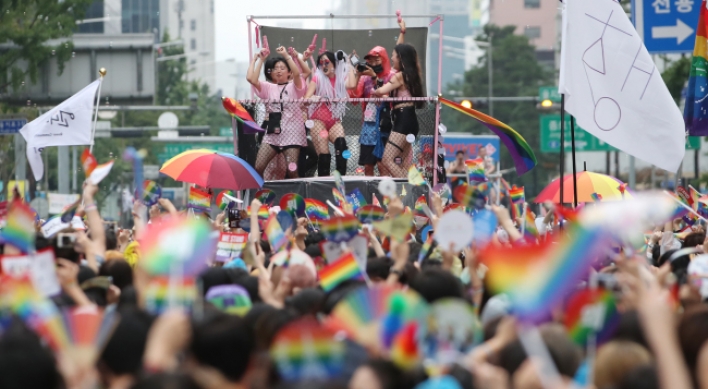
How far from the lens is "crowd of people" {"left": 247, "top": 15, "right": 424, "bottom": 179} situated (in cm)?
1264

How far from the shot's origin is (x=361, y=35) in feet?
49.9

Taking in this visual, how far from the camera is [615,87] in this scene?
359 inches

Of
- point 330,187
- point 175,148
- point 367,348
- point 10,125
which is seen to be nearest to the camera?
point 367,348

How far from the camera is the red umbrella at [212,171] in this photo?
38.0 ft

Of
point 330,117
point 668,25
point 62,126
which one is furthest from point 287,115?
point 668,25

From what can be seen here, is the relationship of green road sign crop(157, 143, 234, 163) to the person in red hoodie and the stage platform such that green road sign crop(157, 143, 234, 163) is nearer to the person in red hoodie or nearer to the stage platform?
the person in red hoodie

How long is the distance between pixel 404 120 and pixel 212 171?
2.30 metres

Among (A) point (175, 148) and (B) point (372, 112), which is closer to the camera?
(B) point (372, 112)

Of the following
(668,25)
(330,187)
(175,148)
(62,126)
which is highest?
(668,25)

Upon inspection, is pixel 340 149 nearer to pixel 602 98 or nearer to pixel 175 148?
pixel 602 98

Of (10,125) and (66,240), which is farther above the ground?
(66,240)

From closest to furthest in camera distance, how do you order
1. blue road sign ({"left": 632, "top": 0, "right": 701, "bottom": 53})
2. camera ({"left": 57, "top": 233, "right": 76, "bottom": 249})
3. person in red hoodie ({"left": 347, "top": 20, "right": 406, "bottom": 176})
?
camera ({"left": 57, "top": 233, "right": 76, "bottom": 249}) → person in red hoodie ({"left": 347, "top": 20, "right": 406, "bottom": 176}) → blue road sign ({"left": 632, "top": 0, "right": 701, "bottom": 53})

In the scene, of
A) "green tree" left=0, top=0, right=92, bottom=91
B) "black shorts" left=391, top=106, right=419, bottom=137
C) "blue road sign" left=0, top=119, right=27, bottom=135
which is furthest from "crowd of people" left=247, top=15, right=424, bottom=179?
"green tree" left=0, top=0, right=92, bottom=91

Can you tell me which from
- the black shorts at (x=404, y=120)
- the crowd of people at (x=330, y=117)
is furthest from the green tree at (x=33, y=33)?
the black shorts at (x=404, y=120)
